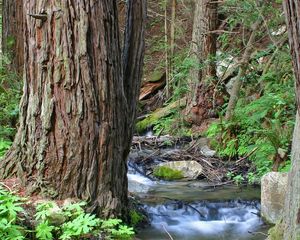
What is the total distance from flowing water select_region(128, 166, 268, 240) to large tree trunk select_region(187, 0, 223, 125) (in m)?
4.40

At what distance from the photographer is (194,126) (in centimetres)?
1184

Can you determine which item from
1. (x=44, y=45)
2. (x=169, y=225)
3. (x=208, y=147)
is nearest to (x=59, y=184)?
(x=44, y=45)

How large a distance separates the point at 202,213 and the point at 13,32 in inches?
178

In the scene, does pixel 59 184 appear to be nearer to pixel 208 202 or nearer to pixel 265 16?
pixel 208 202

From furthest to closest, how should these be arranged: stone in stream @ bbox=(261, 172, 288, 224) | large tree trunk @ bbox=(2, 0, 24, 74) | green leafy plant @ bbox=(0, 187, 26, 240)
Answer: large tree trunk @ bbox=(2, 0, 24, 74)
stone in stream @ bbox=(261, 172, 288, 224)
green leafy plant @ bbox=(0, 187, 26, 240)

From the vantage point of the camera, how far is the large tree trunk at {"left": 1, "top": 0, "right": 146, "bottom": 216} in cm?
448

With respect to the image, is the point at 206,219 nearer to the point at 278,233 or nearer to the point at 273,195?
the point at 273,195

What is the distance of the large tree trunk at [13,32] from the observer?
7719mm

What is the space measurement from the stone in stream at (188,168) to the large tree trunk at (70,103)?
146 inches

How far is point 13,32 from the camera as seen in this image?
7832 millimetres

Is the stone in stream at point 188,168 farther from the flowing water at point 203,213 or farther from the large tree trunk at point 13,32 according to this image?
the large tree trunk at point 13,32

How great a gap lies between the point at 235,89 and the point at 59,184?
622 cm

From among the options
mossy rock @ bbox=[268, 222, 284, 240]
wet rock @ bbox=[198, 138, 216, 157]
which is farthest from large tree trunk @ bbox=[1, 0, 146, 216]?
wet rock @ bbox=[198, 138, 216, 157]

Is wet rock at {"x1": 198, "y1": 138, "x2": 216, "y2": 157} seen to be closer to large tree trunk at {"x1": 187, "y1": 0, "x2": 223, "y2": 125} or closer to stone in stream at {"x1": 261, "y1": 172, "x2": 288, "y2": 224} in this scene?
large tree trunk at {"x1": 187, "y1": 0, "x2": 223, "y2": 125}
